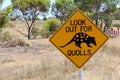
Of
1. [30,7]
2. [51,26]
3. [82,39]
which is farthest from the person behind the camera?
[51,26]

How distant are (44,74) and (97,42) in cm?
608

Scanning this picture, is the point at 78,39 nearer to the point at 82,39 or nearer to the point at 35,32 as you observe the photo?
the point at 82,39

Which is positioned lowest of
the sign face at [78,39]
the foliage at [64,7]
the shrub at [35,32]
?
the shrub at [35,32]

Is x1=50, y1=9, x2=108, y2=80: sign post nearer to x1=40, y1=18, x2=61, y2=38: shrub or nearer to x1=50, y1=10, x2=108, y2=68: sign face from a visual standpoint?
x1=50, y1=10, x2=108, y2=68: sign face

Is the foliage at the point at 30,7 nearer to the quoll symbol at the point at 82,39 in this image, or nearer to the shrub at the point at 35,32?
the shrub at the point at 35,32

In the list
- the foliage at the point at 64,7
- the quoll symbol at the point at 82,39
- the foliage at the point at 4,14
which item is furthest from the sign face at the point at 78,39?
the foliage at the point at 64,7

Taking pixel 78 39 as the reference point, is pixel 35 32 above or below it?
below

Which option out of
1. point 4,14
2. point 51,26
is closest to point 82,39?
point 4,14

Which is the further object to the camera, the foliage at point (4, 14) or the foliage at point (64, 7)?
the foliage at point (64, 7)

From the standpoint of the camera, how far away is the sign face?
33.2 feet

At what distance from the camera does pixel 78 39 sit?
1018 cm

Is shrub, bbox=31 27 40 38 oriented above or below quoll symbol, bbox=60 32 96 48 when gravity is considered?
below

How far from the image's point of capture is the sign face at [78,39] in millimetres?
10117

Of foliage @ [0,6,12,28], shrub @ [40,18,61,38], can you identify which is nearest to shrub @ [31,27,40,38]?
shrub @ [40,18,61,38]
